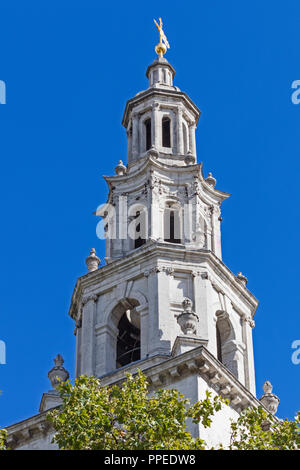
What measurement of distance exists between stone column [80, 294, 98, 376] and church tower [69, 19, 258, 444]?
47 mm

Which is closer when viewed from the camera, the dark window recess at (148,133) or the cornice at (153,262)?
the cornice at (153,262)

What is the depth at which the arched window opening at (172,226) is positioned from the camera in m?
51.2

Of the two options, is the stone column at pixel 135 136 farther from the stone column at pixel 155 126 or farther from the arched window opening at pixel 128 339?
the arched window opening at pixel 128 339

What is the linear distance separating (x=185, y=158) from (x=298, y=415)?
75.7 ft

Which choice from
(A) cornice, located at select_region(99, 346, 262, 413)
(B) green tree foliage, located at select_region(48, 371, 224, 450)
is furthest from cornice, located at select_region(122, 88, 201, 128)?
(B) green tree foliage, located at select_region(48, 371, 224, 450)

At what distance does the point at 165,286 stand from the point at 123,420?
15951 mm

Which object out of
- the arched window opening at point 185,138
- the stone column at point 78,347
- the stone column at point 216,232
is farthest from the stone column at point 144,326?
the arched window opening at point 185,138

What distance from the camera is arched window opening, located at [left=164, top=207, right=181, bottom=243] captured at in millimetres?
51156

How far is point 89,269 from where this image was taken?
50.8m

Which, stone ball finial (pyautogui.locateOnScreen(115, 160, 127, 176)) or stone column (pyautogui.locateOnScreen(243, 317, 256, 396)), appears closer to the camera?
stone column (pyautogui.locateOnScreen(243, 317, 256, 396))

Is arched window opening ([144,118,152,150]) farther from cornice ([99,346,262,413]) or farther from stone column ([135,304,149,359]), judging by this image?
cornice ([99,346,262,413])

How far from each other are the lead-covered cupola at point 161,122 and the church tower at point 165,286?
57mm
